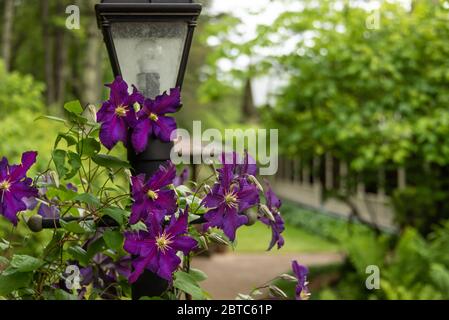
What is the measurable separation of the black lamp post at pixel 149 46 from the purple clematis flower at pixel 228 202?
30 centimetres

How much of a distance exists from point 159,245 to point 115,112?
36 cm

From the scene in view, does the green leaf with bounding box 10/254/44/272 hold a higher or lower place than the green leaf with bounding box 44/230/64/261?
lower

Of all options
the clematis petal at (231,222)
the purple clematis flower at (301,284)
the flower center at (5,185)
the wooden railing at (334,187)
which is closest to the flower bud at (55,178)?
the flower center at (5,185)

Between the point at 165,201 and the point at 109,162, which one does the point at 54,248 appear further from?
the point at 165,201

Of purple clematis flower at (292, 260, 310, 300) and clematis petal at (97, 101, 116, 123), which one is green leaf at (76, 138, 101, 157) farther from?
purple clematis flower at (292, 260, 310, 300)

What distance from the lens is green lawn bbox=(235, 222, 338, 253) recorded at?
15930 millimetres

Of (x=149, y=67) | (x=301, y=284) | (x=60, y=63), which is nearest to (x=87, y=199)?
(x=149, y=67)

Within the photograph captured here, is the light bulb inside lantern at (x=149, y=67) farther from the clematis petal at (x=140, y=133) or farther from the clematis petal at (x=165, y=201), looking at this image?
the clematis petal at (x=165, y=201)

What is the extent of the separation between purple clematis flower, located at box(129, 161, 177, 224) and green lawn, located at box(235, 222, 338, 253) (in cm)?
1315

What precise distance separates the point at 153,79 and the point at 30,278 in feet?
2.14

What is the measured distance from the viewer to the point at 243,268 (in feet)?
43.3

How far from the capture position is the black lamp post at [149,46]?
5.91ft

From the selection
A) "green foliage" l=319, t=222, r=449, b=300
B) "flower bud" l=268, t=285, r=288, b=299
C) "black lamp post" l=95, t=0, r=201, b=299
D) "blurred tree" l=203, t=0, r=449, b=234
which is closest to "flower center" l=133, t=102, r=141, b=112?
"black lamp post" l=95, t=0, r=201, b=299
